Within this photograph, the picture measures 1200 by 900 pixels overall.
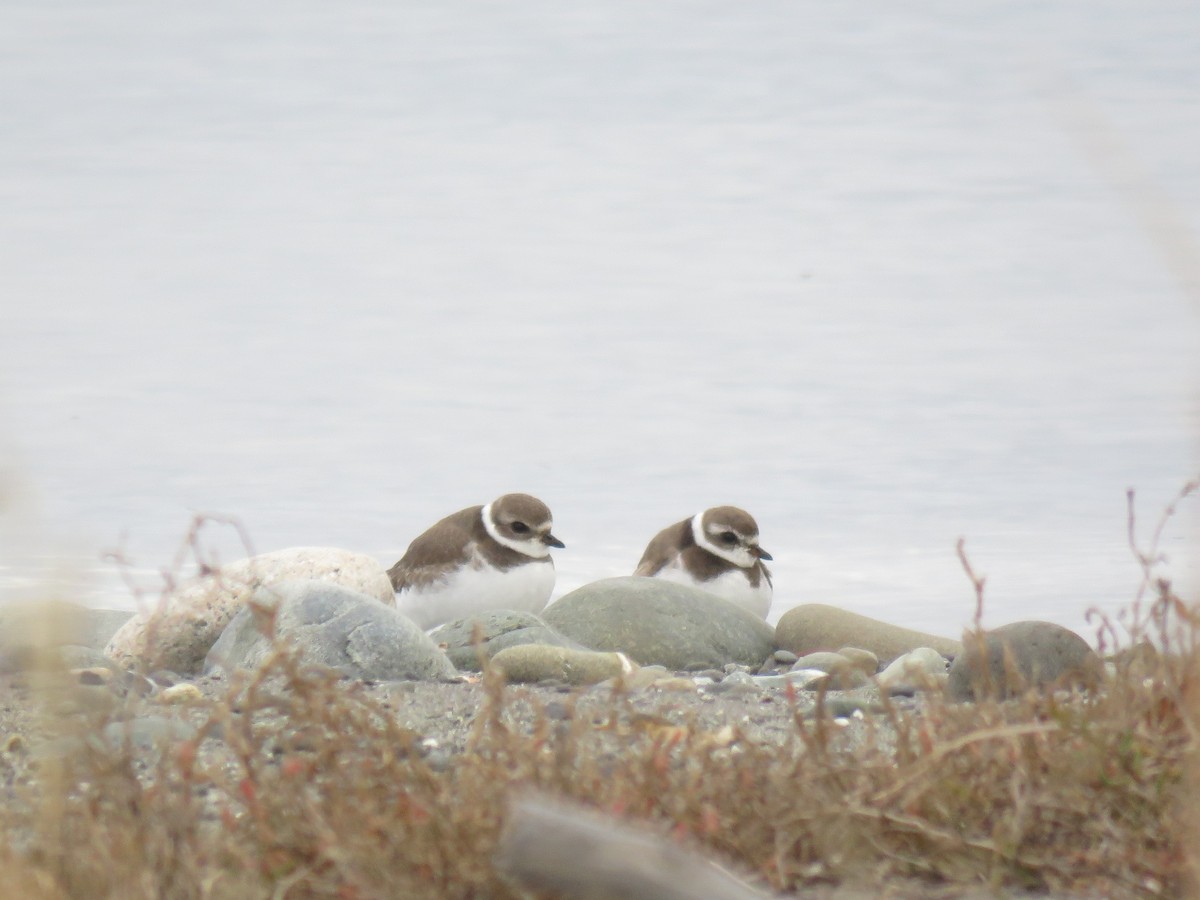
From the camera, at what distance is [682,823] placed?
3.43 m

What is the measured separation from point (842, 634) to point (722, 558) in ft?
4.70

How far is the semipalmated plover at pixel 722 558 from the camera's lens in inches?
416

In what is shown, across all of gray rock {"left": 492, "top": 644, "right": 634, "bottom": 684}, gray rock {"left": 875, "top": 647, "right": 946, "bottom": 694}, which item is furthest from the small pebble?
gray rock {"left": 875, "top": 647, "right": 946, "bottom": 694}

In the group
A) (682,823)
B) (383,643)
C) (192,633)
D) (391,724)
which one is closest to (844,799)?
(682,823)

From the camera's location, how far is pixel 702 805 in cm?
349

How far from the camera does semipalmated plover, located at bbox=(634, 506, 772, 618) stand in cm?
1055

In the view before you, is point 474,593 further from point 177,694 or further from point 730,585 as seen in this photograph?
point 177,694

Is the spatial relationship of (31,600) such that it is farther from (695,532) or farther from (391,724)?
(695,532)

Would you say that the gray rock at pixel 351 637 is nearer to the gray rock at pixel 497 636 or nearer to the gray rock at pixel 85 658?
the gray rock at pixel 497 636

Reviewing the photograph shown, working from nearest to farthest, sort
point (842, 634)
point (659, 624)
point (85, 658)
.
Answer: point (85, 658), point (659, 624), point (842, 634)

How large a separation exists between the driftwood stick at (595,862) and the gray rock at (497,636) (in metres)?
4.60

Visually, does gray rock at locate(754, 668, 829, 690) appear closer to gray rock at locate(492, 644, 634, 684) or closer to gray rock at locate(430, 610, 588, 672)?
gray rock at locate(492, 644, 634, 684)

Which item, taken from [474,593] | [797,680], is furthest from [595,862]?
[474,593]

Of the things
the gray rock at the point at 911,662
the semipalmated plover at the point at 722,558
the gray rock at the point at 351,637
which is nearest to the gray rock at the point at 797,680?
the gray rock at the point at 911,662
